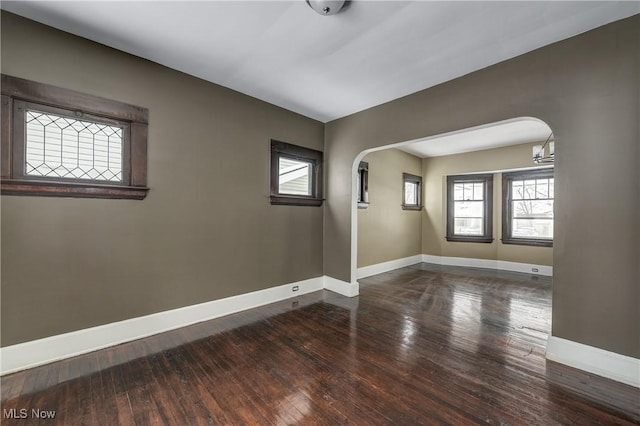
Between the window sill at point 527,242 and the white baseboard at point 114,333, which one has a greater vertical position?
the window sill at point 527,242

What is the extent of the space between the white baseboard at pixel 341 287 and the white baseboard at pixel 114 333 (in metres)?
1.04

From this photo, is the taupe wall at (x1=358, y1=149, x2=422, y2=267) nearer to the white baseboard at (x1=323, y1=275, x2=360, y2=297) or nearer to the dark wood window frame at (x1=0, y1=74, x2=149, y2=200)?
the white baseboard at (x1=323, y1=275, x2=360, y2=297)

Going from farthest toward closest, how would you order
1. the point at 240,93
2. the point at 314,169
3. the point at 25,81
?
the point at 314,169, the point at 240,93, the point at 25,81

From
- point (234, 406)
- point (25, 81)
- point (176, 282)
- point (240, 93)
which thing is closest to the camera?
point (234, 406)

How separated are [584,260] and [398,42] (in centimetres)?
250

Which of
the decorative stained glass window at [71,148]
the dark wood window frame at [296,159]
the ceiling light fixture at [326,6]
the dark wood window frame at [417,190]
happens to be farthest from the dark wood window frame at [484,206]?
the decorative stained glass window at [71,148]

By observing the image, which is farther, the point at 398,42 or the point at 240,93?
the point at 240,93

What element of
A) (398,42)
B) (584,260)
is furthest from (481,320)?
(398,42)

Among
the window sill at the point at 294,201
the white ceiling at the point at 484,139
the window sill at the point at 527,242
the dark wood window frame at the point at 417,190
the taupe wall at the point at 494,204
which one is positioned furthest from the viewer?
the dark wood window frame at the point at 417,190

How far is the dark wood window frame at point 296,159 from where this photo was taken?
3.73 meters

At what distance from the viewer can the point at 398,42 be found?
92.4 inches

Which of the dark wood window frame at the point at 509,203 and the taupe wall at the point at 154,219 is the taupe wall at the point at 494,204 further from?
the taupe wall at the point at 154,219

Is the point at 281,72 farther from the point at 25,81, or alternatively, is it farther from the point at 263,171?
the point at 25,81

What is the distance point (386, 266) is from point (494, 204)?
10.2 ft
